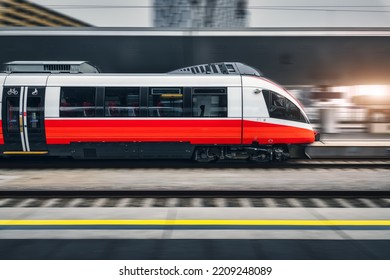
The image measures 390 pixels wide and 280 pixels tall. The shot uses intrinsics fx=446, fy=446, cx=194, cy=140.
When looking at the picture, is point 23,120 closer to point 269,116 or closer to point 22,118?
point 22,118

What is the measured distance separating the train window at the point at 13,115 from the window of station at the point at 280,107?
7779mm

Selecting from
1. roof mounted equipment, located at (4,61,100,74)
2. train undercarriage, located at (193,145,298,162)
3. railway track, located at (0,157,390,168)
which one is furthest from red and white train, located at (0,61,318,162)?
roof mounted equipment, located at (4,61,100,74)

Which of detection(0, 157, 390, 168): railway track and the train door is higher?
the train door

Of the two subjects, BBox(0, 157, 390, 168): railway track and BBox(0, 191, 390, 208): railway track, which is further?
BBox(0, 157, 390, 168): railway track

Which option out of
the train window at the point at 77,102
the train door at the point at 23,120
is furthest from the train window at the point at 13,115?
the train window at the point at 77,102

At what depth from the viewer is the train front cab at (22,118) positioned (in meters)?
14.0

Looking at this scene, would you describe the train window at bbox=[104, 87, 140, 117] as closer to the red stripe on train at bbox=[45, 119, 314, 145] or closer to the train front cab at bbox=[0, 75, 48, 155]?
the red stripe on train at bbox=[45, 119, 314, 145]

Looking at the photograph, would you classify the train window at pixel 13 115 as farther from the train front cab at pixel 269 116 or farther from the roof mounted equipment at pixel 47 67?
the train front cab at pixel 269 116

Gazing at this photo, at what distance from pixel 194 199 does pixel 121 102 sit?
6.01 meters

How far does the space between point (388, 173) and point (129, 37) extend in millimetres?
13320

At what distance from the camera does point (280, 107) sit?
14.0 metres

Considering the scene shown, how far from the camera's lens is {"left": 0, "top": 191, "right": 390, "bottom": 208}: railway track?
8.55m

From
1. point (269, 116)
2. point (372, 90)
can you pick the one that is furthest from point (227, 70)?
point (372, 90)

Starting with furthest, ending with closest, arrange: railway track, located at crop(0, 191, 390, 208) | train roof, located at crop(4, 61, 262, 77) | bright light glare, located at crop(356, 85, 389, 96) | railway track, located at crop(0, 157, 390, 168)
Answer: bright light glare, located at crop(356, 85, 389, 96)
train roof, located at crop(4, 61, 262, 77)
railway track, located at crop(0, 157, 390, 168)
railway track, located at crop(0, 191, 390, 208)
